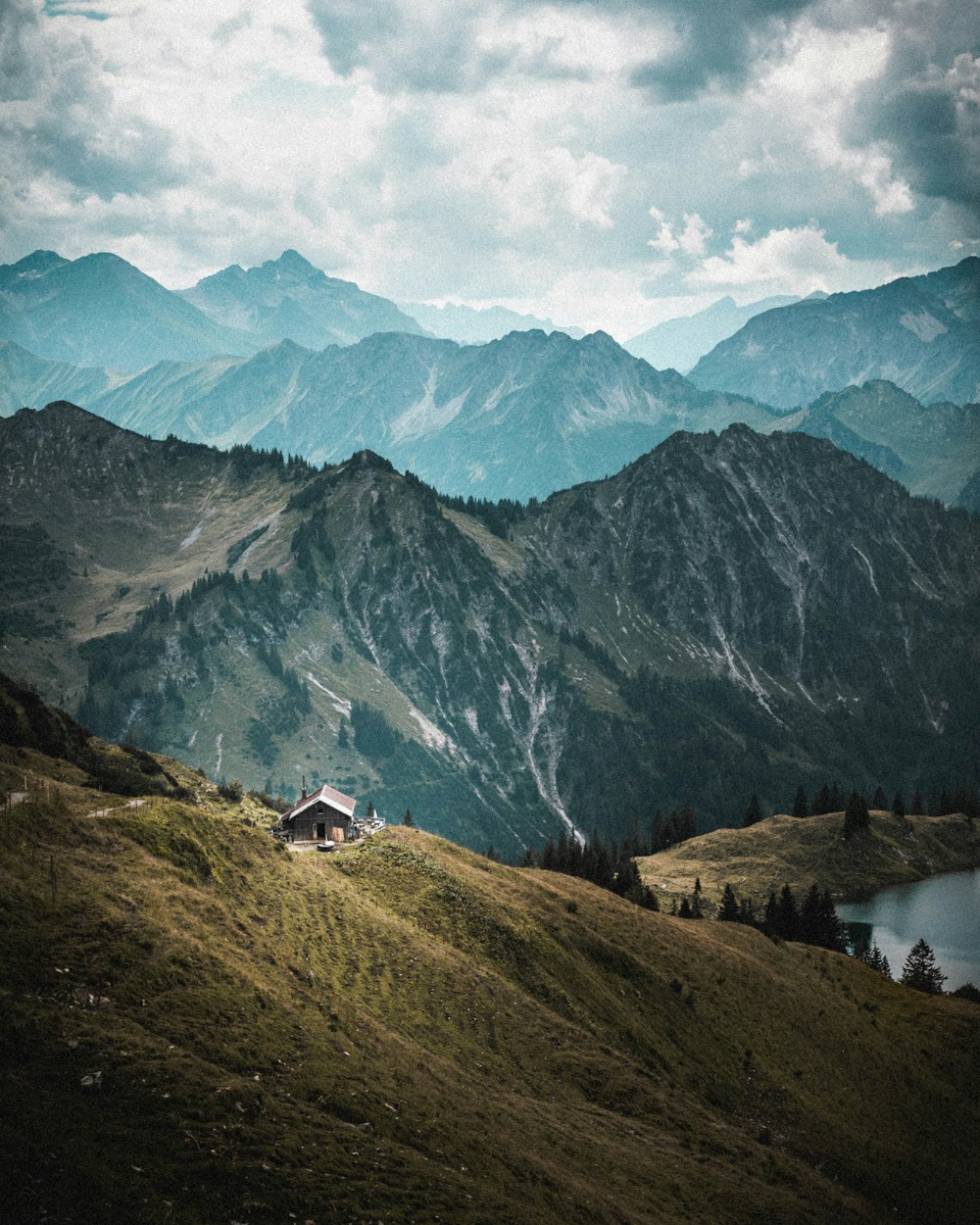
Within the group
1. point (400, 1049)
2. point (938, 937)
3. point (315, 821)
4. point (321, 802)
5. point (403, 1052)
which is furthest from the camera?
point (938, 937)

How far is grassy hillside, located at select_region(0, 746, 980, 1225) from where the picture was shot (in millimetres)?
36656

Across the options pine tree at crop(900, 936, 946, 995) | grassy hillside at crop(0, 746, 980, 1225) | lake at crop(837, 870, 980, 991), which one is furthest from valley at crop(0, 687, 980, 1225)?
lake at crop(837, 870, 980, 991)

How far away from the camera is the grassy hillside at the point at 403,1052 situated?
36.7 meters

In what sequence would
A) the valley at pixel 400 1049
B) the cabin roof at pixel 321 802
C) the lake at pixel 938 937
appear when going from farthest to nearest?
the lake at pixel 938 937 < the cabin roof at pixel 321 802 < the valley at pixel 400 1049

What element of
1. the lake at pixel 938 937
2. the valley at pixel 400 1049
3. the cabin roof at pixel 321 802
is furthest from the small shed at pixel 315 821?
the lake at pixel 938 937

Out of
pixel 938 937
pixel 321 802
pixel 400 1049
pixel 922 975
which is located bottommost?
pixel 400 1049

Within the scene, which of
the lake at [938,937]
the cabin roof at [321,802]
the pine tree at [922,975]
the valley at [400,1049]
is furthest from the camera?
the lake at [938,937]

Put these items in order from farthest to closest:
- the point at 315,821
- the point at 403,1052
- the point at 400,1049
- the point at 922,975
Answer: the point at 922,975, the point at 315,821, the point at 400,1049, the point at 403,1052

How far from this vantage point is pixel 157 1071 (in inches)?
1522

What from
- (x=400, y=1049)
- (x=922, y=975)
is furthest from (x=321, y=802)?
(x=922, y=975)

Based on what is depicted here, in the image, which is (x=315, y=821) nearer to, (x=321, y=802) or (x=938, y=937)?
(x=321, y=802)

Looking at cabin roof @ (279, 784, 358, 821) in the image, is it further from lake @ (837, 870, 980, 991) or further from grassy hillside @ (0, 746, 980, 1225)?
lake @ (837, 870, 980, 991)

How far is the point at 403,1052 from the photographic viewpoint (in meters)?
54.4

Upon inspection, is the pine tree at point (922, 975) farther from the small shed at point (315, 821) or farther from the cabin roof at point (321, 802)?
the small shed at point (315, 821)
